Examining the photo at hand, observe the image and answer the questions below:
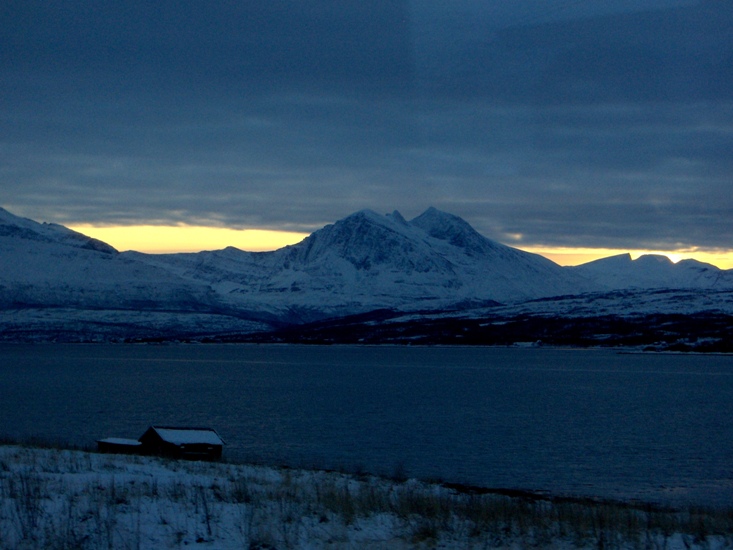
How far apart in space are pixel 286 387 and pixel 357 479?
67851mm

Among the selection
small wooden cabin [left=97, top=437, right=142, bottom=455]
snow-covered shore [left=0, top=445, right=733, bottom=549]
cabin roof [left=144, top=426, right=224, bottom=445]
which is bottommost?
small wooden cabin [left=97, top=437, right=142, bottom=455]

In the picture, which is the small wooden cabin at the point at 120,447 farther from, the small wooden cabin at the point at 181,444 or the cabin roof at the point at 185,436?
the cabin roof at the point at 185,436

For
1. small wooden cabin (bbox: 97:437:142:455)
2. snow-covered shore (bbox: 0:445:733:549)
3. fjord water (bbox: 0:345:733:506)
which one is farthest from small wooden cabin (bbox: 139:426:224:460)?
snow-covered shore (bbox: 0:445:733:549)

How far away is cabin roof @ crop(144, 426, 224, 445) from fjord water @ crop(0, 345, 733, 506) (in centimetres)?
356

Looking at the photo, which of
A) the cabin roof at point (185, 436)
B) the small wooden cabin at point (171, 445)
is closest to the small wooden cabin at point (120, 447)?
the small wooden cabin at point (171, 445)

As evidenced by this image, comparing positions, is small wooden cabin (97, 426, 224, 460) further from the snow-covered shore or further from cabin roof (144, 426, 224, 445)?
the snow-covered shore

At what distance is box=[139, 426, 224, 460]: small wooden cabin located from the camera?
33.2 m

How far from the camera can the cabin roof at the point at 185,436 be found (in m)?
34.0

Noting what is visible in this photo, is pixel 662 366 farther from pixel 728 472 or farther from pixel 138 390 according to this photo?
pixel 728 472

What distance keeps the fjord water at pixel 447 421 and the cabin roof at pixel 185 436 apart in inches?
140

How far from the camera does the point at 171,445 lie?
1313 inches

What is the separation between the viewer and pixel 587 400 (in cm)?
7856

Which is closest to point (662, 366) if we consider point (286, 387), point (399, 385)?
point (399, 385)

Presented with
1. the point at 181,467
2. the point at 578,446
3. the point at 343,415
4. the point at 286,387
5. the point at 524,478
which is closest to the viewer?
the point at 181,467
